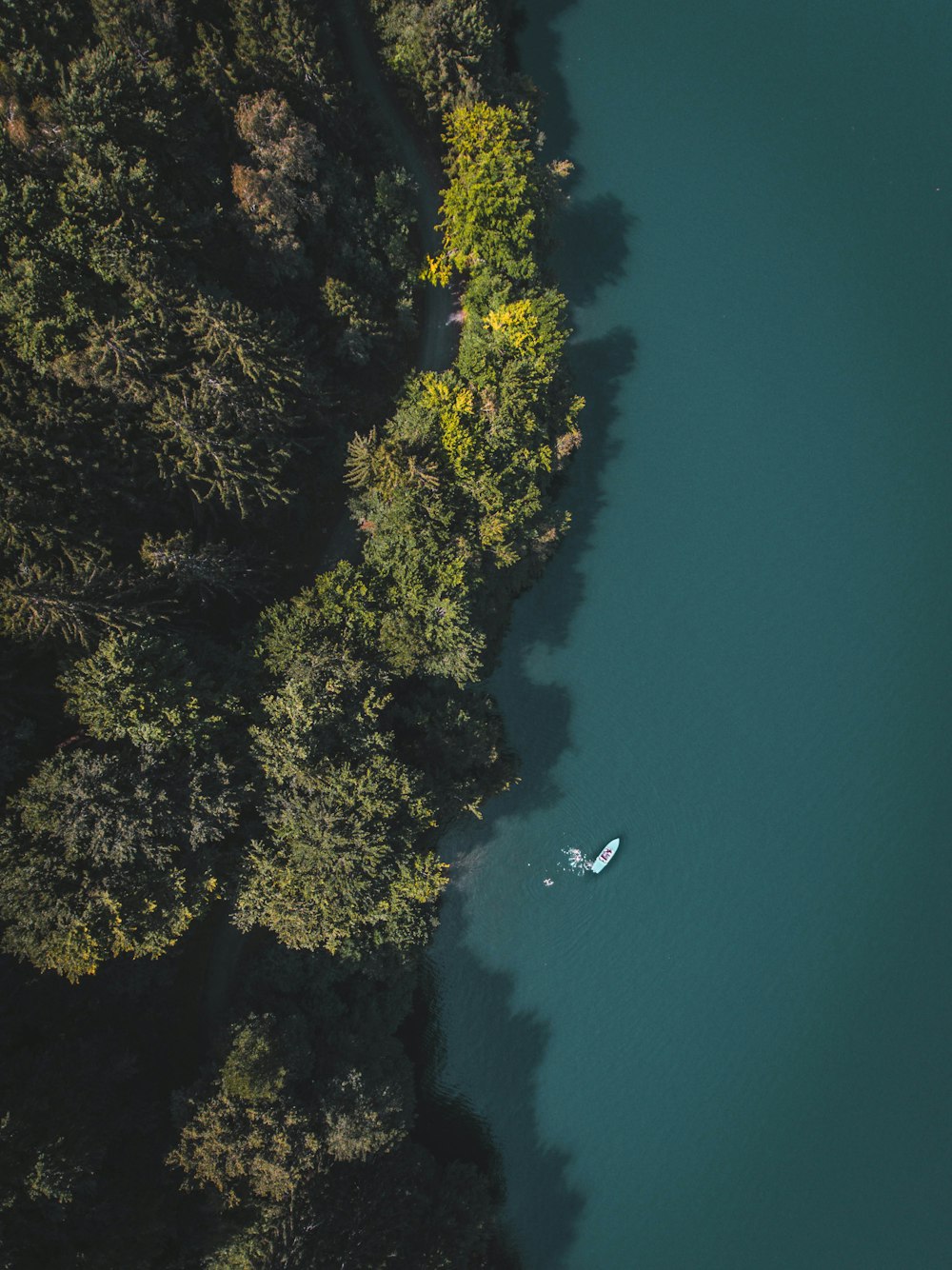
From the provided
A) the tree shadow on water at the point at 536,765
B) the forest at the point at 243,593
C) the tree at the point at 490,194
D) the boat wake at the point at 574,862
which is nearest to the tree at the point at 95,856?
the forest at the point at 243,593

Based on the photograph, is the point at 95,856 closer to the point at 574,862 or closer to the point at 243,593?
the point at 243,593

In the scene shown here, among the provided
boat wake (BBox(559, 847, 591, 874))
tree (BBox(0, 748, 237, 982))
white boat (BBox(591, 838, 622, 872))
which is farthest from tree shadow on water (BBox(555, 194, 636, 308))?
tree (BBox(0, 748, 237, 982))

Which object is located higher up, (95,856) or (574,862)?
(574,862)

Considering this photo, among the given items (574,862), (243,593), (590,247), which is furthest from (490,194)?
(574,862)

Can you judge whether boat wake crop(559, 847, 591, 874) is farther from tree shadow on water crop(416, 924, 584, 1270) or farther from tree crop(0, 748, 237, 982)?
tree crop(0, 748, 237, 982)

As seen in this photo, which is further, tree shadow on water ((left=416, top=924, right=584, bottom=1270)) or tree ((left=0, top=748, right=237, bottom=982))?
tree shadow on water ((left=416, top=924, right=584, bottom=1270))

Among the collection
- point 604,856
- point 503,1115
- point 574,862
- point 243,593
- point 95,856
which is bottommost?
point 95,856
